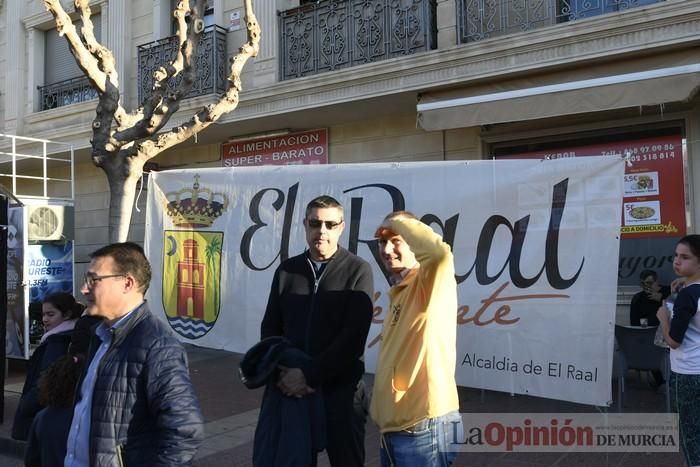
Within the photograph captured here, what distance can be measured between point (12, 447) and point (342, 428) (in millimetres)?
4015

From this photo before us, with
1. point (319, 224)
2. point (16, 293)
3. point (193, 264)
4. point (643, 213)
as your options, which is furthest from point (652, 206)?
point (16, 293)

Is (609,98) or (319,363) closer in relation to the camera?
(319,363)

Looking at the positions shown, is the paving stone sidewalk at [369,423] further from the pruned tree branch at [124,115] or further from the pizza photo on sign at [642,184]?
the pizza photo on sign at [642,184]

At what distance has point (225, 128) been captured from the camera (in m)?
11.2

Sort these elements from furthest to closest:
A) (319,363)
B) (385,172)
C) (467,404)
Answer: (467,404) → (385,172) → (319,363)

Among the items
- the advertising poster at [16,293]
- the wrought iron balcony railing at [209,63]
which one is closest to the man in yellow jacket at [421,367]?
the advertising poster at [16,293]

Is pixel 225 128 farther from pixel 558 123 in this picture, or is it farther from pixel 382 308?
pixel 382 308

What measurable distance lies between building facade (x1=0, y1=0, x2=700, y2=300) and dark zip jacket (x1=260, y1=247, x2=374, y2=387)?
5561mm

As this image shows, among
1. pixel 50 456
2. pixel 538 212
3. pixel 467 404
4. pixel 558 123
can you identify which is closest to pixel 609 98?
pixel 558 123

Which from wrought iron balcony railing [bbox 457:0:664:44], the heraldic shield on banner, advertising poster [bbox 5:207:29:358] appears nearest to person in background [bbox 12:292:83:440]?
the heraldic shield on banner

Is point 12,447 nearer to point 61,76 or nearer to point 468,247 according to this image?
point 468,247

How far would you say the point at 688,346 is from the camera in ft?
11.8

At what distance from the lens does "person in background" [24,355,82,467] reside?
2516mm

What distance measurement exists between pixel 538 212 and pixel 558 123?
162 inches
